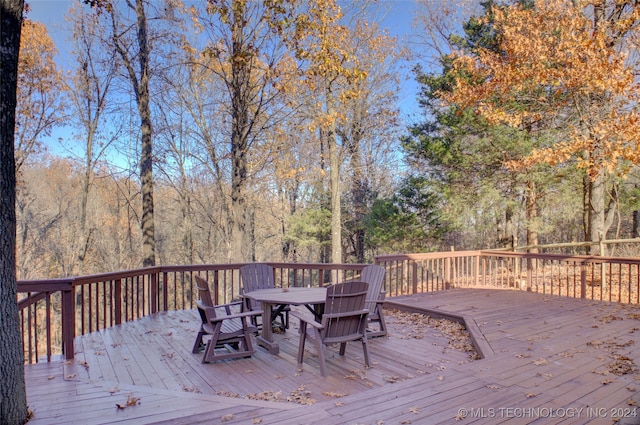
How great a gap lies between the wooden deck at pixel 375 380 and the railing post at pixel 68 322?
0.16 m

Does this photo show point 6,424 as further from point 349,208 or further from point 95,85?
point 349,208

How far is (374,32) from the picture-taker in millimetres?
14297

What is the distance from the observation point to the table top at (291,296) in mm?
4496

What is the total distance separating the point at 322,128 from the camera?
42.3 feet

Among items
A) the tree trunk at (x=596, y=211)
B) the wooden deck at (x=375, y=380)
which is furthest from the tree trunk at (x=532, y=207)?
the wooden deck at (x=375, y=380)

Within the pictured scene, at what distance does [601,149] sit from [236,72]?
8.25m

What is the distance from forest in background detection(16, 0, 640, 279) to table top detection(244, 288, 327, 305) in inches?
148

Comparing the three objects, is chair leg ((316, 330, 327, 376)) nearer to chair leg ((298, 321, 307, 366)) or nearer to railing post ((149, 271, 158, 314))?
chair leg ((298, 321, 307, 366))

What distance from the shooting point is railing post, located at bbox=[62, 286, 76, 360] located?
4.24 metres

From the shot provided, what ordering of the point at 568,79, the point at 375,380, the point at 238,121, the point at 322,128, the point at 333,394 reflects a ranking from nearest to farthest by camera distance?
the point at 333,394
the point at 375,380
the point at 238,121
the point at 568,79
the point at 322,128

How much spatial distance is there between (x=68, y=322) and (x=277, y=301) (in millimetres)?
2283

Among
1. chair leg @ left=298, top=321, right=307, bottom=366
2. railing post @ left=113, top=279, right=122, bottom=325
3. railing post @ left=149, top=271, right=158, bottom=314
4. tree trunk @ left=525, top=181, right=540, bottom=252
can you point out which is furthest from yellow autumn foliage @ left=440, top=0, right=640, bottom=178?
railing post @ left=113, top=279, right=122, bottom=325

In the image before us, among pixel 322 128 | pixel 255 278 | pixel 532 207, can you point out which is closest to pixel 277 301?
pixel 255 278

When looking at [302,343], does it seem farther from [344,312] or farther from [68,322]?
[68,322]
